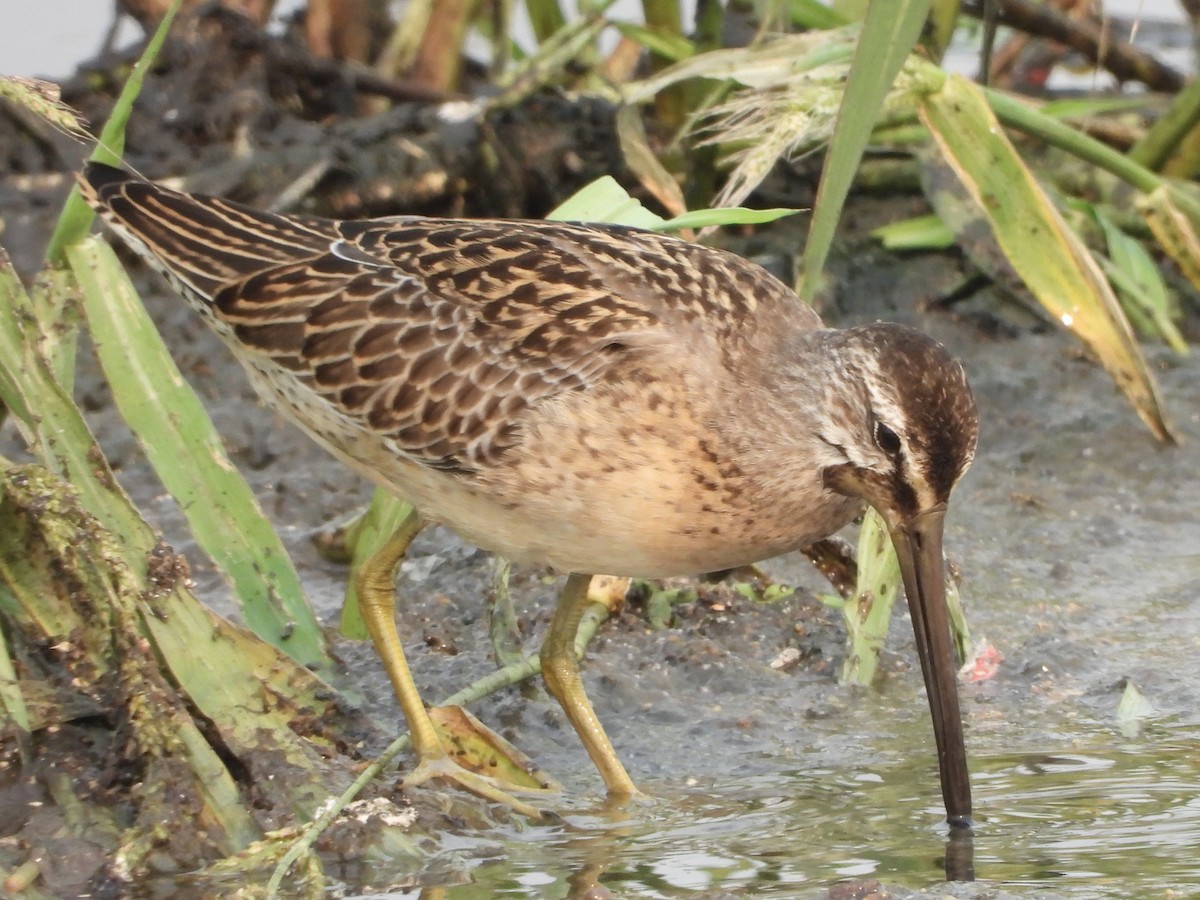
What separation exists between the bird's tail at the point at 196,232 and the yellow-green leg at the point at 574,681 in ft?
3.28

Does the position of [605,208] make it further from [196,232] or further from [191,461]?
Result: [191,461]

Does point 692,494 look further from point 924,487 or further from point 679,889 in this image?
point 679,889

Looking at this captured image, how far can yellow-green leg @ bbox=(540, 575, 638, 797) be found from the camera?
4188 mm

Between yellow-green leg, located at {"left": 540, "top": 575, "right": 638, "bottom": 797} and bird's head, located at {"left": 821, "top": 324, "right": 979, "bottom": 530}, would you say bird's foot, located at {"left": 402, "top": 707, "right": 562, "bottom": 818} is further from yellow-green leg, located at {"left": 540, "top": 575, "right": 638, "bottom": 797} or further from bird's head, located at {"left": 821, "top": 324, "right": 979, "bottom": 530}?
bird's head, located at {"left": 821, "top": 324, "right": 979, "bottom": 530}

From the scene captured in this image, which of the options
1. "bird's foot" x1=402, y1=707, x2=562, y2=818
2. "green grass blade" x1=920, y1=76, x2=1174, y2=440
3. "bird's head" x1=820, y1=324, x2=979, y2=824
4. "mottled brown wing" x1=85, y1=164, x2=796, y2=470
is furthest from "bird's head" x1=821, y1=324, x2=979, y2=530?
"green grass blade" x1=920, y1=76, x2=1174, y2=440

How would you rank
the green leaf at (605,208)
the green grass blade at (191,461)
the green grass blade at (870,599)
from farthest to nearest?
the green leaf at (605,208)
the green grass blade at (870,599)
the green grass blade at (191,461)

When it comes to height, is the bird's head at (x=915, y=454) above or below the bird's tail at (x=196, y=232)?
below

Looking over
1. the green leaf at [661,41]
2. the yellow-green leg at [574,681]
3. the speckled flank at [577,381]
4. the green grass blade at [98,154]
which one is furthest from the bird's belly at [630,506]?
the green leaf at [661,41]

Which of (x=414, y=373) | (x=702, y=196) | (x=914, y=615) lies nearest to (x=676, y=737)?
(x=914, y=615)

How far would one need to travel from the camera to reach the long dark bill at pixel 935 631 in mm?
3869

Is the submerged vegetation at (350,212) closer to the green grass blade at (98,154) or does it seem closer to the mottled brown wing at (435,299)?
the green grass blade at (98,154)

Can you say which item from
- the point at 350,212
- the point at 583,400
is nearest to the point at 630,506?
the point at 583,400

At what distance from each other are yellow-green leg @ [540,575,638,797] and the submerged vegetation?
0.27ft

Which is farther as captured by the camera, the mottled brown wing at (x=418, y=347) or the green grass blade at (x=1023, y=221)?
the green grass blade at (x=1023, y=221)
